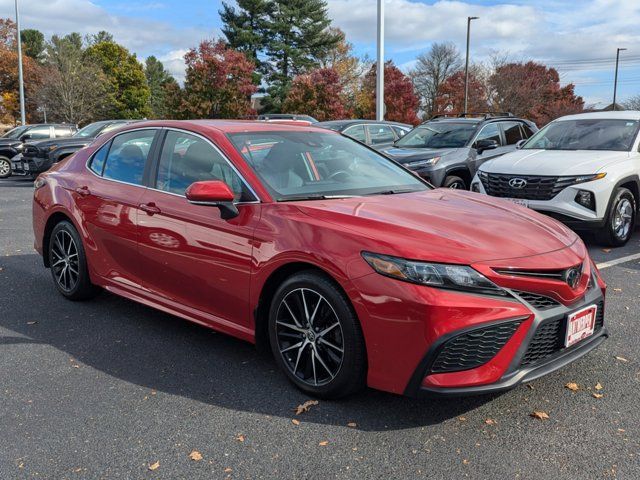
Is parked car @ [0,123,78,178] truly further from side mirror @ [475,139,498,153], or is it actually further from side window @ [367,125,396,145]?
side mirror @ [475,139,498,153]

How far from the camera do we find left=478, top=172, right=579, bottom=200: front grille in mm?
7355

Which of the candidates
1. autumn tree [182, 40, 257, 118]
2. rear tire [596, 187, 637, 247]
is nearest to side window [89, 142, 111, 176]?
rear tire [596, 187, 637, 247]

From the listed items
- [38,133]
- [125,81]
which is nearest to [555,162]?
[38,133]

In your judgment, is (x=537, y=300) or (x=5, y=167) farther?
(x=5, y=167)

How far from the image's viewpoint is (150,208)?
168 inches

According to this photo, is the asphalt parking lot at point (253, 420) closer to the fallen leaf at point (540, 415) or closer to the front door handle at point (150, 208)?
the fallen leaf at point (540, 415)

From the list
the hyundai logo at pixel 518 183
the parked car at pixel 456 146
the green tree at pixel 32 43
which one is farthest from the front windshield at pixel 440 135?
the green tree at pixel 32 43

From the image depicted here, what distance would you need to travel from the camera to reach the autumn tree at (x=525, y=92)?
1870 inches

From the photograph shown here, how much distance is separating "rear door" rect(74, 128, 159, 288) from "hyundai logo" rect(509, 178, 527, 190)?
15.7 ft

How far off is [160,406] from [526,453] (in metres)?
1.90

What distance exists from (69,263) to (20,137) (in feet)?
52.0

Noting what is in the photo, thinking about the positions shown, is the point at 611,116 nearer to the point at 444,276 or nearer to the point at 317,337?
the point at 444,276

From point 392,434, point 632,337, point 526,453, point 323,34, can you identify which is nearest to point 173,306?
point 392,434

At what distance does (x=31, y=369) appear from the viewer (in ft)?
12.8
